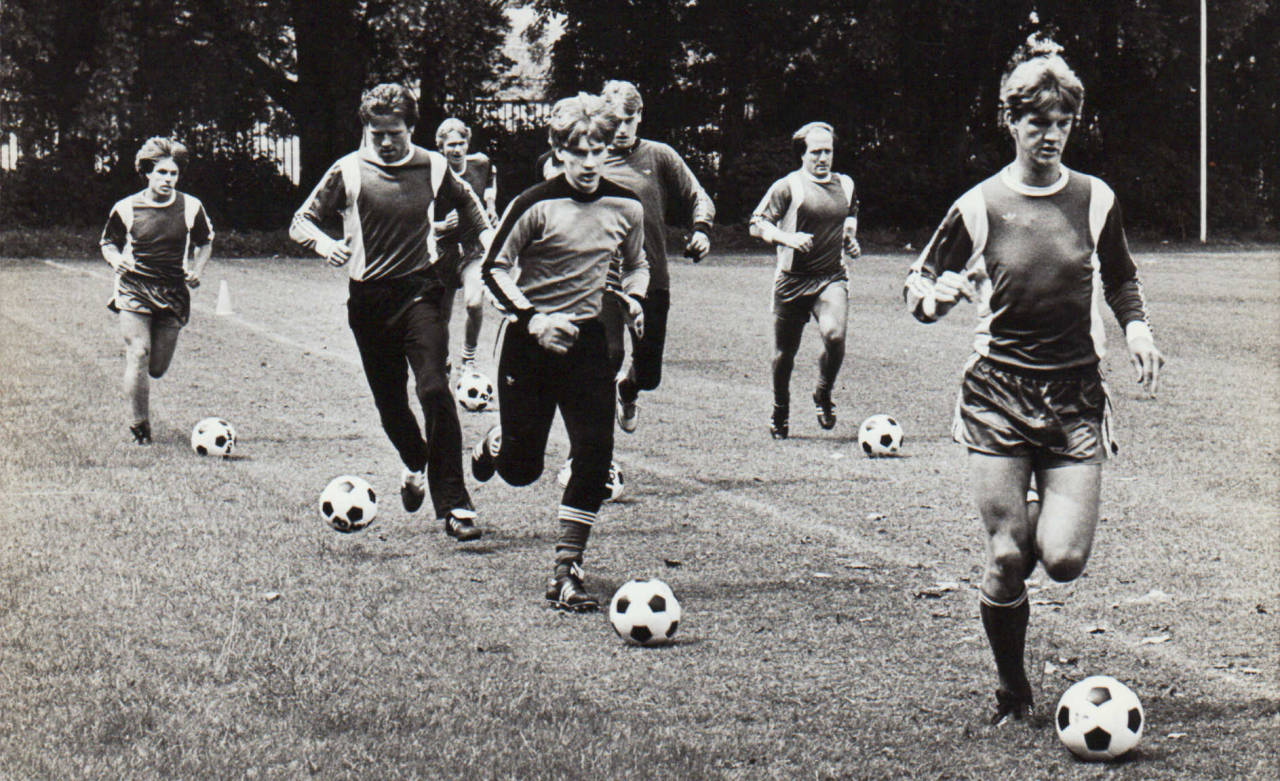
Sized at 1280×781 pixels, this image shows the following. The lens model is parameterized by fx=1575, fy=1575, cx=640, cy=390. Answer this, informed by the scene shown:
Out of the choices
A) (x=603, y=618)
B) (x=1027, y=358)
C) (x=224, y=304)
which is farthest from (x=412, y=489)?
(x=224, y=304)

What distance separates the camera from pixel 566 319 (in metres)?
6.76

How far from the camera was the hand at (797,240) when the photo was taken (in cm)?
1127

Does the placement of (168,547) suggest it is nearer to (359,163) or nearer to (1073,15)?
(359,163)

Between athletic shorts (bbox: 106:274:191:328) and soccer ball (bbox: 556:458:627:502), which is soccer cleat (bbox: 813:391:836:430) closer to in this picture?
soccer ball (bbox: 556:458:627:502)

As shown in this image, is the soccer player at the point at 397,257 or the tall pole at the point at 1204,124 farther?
the tall pole at the point at 1204,124

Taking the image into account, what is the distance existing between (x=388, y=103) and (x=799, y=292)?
4.81 m

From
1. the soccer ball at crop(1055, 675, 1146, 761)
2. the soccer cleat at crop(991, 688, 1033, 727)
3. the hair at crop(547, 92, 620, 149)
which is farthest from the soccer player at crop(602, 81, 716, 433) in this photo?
the soccer ball at crop(1055, 675, 1146, 761)

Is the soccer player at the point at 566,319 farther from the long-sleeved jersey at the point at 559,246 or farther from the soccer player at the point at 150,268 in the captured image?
the soccer player at the point at 150,268

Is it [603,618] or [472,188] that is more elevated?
[472,188]

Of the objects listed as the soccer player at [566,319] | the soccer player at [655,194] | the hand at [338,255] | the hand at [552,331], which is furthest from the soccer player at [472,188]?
the hand at [552,331]

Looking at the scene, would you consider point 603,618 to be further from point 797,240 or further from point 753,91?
point 753,91

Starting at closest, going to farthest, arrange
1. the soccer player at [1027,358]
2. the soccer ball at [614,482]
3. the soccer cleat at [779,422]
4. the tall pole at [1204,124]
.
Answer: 1. the soccer player at [1027,358]
2. the soccer ball at [614,482]
3. the soccer cleat at [779,422]
4. the tall pole at [1204,124]

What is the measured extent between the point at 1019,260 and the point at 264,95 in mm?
33385

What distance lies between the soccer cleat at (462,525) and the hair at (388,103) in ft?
6.48
